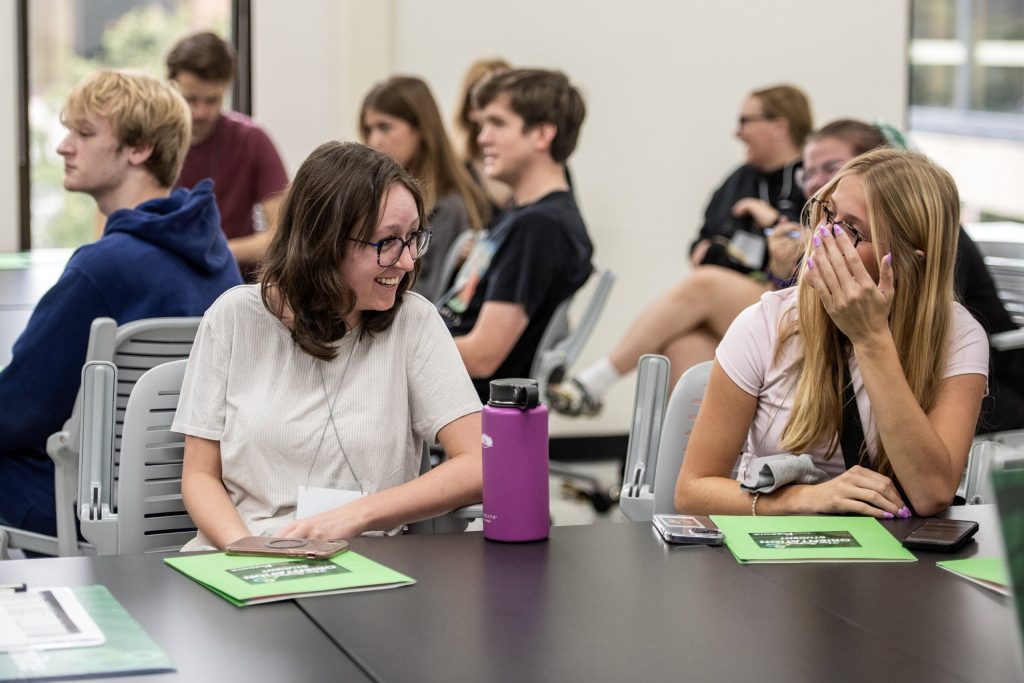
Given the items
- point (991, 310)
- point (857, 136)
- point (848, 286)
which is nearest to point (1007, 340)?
point (991, 310)

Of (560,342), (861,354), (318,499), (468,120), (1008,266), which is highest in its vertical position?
(468,120)

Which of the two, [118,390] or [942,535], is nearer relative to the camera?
[942,535]

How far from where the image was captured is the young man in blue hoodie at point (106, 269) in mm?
2523

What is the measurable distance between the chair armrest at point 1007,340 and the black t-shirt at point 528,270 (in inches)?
41.5

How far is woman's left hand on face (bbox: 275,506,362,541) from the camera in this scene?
1844mm

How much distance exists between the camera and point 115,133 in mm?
2881

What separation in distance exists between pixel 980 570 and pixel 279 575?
857 mm

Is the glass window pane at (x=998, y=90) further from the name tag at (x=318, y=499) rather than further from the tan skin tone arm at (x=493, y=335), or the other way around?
the name tag at (x=318, y=499)

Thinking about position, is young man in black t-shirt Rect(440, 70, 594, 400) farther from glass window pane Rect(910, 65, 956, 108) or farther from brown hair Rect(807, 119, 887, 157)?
glass window pane Rect(910, 65, 956, 108)

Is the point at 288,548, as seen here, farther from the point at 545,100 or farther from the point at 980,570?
the point at 545,100

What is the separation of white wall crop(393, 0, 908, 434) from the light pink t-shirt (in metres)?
3.33

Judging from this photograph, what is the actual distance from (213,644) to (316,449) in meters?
0.69

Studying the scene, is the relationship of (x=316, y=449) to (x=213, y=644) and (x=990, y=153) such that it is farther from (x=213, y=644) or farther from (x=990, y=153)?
(x=990, y=153)

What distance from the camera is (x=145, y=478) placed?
6.85 feet
